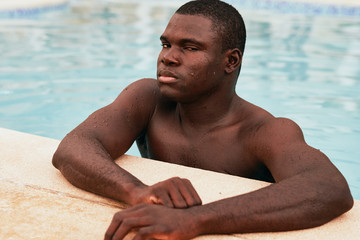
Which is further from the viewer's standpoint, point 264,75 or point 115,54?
point 115,54

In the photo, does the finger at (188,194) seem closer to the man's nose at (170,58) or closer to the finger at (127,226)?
the finger at (127,226)

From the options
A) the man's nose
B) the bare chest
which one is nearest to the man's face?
the man's nose

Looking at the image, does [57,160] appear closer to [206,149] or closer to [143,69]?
[206,149]

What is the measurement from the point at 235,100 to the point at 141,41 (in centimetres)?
785

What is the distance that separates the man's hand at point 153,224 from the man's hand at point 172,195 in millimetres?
50

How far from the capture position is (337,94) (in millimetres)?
7438

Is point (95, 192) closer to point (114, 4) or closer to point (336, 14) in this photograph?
point (336, 14)

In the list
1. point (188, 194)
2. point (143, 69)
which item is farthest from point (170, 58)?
point (143, 69)

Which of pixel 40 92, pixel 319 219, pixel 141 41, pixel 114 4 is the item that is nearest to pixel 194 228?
pixel 319 219

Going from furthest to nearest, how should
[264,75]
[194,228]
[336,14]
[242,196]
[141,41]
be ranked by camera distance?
[336,14], [141,41], [264,75], [242,196], [194,228]

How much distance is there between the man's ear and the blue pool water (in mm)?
2683

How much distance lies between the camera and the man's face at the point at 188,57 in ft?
8.79

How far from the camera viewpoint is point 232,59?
290 cm

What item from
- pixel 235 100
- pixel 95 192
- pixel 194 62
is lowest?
pixel 95 192
